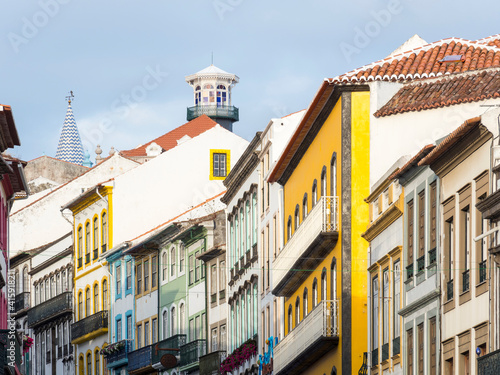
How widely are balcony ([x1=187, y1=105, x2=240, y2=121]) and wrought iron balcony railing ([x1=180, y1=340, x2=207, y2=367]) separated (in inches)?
1757

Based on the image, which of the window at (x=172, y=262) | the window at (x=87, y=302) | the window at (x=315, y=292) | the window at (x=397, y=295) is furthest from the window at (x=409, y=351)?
the window at (x=87, y=302)

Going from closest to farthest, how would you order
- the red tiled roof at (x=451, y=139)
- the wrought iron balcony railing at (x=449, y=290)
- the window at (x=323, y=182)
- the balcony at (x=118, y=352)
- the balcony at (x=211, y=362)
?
1. the red tiled roof at (x=451, y=139)
2. the wrought iron balcony railing at (x=449, y=290)
3. the window at (x=323, y=182)
4. the balcony at (x=211, y=362)
5. the balcony at (x=118, y=352)

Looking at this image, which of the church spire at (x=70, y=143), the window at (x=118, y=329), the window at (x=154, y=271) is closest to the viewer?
the window at (x=154, y=271)

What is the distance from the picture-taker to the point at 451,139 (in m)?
31.5

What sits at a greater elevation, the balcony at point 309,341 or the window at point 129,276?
the window at point 129,276

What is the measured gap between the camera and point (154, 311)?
74.4 meters

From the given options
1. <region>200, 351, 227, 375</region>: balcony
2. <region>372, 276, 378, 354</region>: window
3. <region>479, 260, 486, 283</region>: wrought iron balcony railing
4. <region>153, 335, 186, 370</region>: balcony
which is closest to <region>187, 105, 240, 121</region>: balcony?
<region>153, 335, 186, 370</region>: balcony

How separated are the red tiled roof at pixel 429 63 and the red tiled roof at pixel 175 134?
168 ft

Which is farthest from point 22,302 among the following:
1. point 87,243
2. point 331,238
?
point 331,238

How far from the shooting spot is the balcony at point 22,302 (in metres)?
92.9

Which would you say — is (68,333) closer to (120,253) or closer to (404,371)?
(120,253)

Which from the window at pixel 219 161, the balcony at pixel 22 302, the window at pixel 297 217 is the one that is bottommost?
the window at pixel 297 217

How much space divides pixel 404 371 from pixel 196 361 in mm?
32083

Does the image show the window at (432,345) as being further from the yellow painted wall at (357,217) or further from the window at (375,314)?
the yellow painted wall at (357,217)
